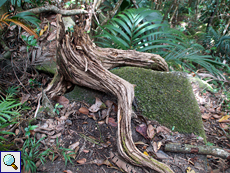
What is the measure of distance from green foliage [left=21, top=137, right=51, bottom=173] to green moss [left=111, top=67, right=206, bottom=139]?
1073mm

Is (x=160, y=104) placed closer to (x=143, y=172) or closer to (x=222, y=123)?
(x=143, y=172)

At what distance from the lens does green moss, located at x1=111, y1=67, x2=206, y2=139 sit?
1.64m

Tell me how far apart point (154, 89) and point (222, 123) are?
1.28 m

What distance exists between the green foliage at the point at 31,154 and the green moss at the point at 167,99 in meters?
1.07

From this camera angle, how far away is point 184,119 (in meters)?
1.66

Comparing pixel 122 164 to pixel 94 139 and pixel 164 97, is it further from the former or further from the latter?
pixel 164 97

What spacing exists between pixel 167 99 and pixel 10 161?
1.65m

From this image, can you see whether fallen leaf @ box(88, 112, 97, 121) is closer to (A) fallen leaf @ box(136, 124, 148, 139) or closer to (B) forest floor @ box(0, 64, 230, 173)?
(B) forest floor @ box(0, 64, 230, 173)

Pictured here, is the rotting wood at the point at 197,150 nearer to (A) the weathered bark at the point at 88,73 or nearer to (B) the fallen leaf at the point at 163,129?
(B) the fallen leaf at the point at 163,129

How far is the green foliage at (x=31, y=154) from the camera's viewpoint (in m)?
1.16

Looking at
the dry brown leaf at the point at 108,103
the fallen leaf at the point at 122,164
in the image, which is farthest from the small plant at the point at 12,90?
the fallen leaf at the point at 122,164

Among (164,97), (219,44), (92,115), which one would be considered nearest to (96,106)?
(92,115)

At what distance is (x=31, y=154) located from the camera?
1.22 metres

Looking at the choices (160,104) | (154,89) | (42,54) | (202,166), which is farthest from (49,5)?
(202,166)
